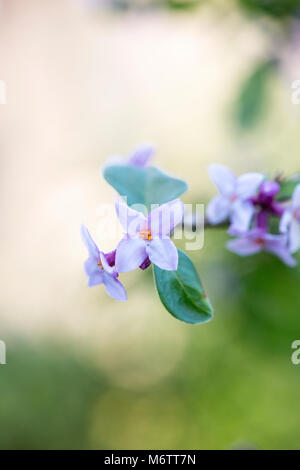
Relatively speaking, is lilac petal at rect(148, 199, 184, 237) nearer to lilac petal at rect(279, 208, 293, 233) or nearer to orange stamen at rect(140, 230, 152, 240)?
orange stamen at rect(140, 230, 152, 240)

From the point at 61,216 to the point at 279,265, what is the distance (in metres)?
1.39

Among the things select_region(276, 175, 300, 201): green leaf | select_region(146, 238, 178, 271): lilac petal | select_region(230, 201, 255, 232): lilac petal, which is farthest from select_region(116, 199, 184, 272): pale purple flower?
select_region(276, 175, 300, 201): green leaf

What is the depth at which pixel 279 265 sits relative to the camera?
1396 millimetres

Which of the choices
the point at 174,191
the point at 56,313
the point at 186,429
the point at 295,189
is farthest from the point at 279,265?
the point at 56,313

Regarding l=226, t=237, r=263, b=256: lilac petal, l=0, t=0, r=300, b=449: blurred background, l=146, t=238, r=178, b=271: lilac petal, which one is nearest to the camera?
l=146, t=238, r=178, b=271: lilac petal

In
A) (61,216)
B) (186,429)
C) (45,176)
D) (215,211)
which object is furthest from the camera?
(45,176)

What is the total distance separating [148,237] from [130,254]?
38 mm

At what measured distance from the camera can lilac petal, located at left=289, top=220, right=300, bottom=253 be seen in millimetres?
851

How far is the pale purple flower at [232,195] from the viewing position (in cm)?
84

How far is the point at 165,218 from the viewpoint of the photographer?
0.72 meters

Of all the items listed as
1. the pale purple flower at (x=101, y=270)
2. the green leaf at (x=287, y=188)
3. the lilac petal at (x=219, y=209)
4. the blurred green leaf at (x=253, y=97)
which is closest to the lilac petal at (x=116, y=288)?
the pale purple flower at (x=101, y=270)

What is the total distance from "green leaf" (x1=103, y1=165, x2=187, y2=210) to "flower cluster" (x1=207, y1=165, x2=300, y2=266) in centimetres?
11

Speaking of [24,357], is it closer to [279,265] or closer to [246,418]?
[246,418]

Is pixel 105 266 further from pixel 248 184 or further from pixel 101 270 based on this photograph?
pixel 248 184
